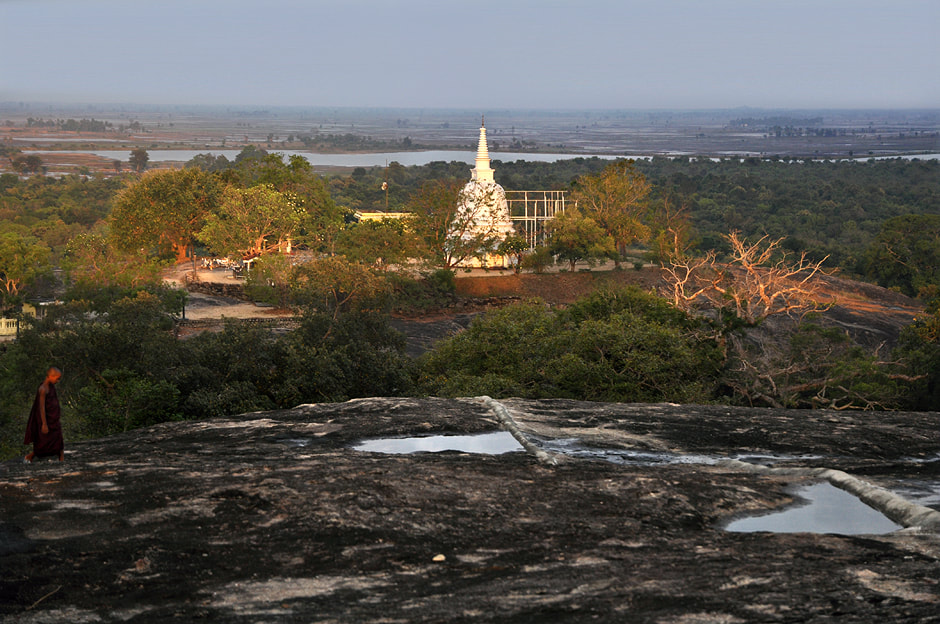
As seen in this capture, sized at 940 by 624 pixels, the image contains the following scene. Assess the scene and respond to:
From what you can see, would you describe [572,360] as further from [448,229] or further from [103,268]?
[448,229]

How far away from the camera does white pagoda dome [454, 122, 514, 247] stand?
45.0 metres

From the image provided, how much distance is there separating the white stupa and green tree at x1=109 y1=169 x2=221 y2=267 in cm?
1134

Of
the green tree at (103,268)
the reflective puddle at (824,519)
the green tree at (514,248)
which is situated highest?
the reflective puddle at (824,519)

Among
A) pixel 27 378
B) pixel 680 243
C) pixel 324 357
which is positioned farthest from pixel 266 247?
pixel 324 357

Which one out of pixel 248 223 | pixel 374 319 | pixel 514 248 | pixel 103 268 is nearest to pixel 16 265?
pixel 103 268

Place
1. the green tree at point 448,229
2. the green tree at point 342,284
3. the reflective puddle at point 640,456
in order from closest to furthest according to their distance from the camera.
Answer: the reflective puddle at point 640,456 → the green tree at point 342,284 → the green tree at point 448,229

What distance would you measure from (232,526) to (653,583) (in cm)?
294

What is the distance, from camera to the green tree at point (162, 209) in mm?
43844

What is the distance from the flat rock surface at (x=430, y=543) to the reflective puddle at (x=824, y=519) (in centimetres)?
18

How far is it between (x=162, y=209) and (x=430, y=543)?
40.3 m

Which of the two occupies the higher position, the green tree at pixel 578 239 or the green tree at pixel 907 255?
the green tree at pixel 578 239

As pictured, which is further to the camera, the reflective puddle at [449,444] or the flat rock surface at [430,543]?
the reflective puddle at [449,444]

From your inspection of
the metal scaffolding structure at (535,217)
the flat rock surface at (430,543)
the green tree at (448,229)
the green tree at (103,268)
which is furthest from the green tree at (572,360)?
the metal scaffolding structure at (535,217)

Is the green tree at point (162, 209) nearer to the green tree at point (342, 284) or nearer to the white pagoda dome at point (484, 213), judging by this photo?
the white pagoda dome at point (484, 213)
